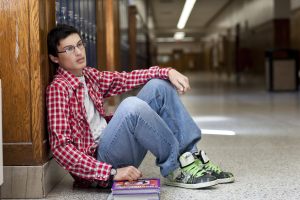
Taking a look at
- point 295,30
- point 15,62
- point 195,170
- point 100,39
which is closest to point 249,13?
point 295,30

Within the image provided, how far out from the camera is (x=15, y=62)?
2164 mm

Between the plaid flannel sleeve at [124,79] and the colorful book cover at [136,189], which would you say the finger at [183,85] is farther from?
the colorful book cover at [136,189]

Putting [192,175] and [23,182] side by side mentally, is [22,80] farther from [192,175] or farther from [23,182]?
→ [192,175]

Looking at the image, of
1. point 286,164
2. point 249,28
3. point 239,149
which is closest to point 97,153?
point 286,164

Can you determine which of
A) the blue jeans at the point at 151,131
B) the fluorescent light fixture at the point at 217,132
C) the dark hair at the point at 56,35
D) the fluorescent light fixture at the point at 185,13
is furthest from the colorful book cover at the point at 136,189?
the fluorescent light fixture at the point at 185,13

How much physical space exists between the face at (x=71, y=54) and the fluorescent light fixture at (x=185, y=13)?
19.2 m

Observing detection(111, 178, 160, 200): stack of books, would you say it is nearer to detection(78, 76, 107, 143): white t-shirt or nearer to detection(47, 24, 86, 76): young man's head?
detection(78, 76, 107, 143): white t-shirt

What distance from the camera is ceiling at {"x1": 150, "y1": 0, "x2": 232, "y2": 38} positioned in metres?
22.3

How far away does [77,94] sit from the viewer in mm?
2244

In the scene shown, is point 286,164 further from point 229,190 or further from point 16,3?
point 16,3

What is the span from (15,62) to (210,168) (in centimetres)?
101

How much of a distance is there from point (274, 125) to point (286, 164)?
195cm

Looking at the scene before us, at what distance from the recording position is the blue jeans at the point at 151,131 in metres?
2.14

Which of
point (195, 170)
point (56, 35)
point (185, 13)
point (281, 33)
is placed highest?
point (185, 13)
